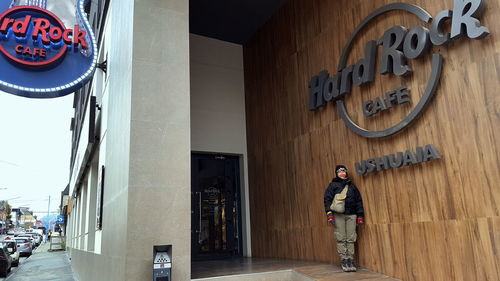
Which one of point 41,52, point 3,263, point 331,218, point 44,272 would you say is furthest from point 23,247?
point 331,218

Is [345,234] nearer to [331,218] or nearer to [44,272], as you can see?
[331,218]

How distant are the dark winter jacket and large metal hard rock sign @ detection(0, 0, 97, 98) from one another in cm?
486

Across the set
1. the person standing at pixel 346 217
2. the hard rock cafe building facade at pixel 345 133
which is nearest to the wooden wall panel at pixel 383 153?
the hard rock cafe building facade at pixel 345 133

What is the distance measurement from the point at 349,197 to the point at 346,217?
0.30 m

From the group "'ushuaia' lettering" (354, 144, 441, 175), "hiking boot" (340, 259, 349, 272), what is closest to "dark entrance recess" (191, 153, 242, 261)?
"hiking boot" (340, 259, 349, 272)

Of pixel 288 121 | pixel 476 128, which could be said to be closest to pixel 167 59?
pixel 288 121

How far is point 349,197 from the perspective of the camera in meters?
5.45

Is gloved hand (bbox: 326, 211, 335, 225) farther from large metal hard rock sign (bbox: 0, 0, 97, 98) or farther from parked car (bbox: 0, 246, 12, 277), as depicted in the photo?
parked car (bbox: 0, 246, 12, 277)

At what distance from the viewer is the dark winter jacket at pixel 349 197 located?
5438 mm

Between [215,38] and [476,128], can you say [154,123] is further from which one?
[215,38]

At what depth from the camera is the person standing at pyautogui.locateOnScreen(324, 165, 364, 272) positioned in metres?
5.34

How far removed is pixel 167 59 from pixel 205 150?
4172mm

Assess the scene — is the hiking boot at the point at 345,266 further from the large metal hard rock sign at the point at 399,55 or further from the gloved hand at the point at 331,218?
the large metal hard rock sign at the point at 399,55

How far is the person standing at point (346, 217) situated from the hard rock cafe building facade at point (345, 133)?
16 centimetres
